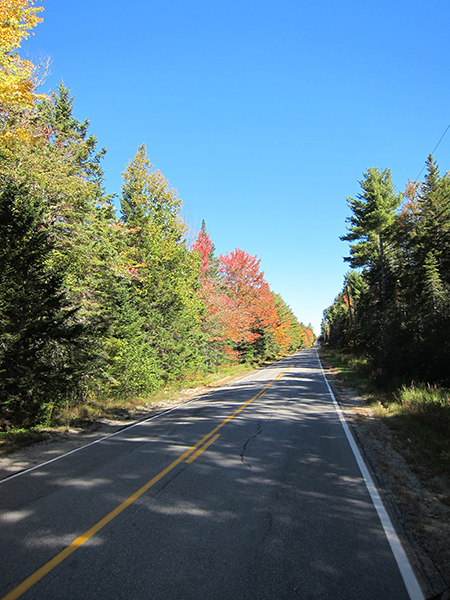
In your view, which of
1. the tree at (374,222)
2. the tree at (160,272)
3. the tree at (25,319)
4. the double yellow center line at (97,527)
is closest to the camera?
the double yellow center line at (97,527)

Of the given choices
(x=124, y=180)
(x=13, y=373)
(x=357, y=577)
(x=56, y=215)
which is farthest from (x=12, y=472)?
(x=124, y=180)

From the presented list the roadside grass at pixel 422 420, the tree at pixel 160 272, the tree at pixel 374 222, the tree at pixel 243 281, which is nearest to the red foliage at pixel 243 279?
the tree at pixel 243 281

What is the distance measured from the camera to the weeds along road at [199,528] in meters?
3.04

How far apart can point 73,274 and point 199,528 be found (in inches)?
438

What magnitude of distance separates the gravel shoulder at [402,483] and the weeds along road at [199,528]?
0.78 feet

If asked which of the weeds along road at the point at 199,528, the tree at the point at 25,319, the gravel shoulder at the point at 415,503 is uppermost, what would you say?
the tree at the point at 25,319

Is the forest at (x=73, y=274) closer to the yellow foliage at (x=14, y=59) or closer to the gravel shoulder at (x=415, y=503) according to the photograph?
the yellow foliage at (x=14, y=59)

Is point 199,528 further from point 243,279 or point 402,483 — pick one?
point 243,279

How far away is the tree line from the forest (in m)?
11.4

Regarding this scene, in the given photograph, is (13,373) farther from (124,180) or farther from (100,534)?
(124,180)

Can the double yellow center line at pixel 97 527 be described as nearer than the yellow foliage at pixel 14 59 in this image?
Yes

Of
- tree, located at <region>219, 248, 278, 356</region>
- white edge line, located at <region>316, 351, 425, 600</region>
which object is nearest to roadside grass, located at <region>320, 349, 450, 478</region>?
white edge line, located at <region>316, 351, 425, 600</region>

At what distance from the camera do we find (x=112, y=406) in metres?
13.0

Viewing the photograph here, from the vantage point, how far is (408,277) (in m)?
27.8
